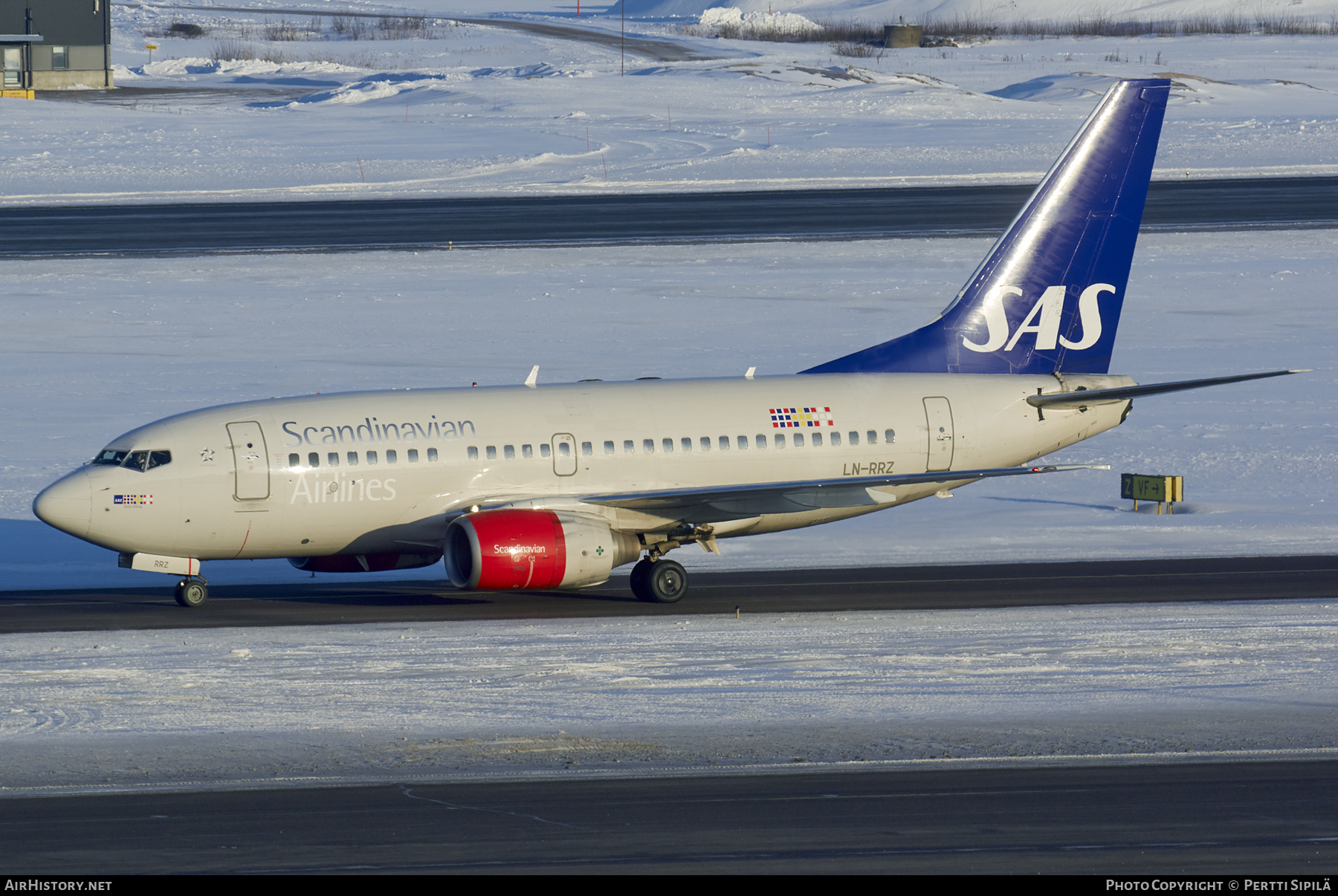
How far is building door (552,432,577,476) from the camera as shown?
2944cm

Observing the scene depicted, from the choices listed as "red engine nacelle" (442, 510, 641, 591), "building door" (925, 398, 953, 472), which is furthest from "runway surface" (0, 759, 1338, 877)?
"building door" (925, 398, 953, 472)

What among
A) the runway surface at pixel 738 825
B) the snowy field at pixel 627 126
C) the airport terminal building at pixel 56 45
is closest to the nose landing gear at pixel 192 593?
the runway surface at pixel 738 825

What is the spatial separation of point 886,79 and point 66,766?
10288 cm

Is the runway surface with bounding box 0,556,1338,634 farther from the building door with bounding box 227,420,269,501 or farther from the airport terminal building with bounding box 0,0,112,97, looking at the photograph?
the airport terminal building with bounding box 0,0,112,97

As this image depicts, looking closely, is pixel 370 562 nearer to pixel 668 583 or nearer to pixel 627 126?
pixel 668 583

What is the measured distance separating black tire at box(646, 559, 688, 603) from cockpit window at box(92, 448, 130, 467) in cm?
899

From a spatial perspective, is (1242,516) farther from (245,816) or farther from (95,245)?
(95,245)

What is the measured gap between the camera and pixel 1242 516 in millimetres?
34938

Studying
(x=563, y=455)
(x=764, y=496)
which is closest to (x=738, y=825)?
(x=764, y=496)

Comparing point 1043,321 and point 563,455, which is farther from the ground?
point 1043,321

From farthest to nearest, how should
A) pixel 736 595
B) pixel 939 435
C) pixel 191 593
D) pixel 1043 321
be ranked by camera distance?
pixel 1043 321
pixel 939 435
pixel 736 595
pixel 191 593

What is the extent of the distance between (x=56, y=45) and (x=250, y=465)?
11161cm

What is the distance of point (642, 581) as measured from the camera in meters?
29.3

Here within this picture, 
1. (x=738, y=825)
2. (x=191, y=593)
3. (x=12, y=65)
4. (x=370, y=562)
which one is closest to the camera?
(x=738, y=825)
